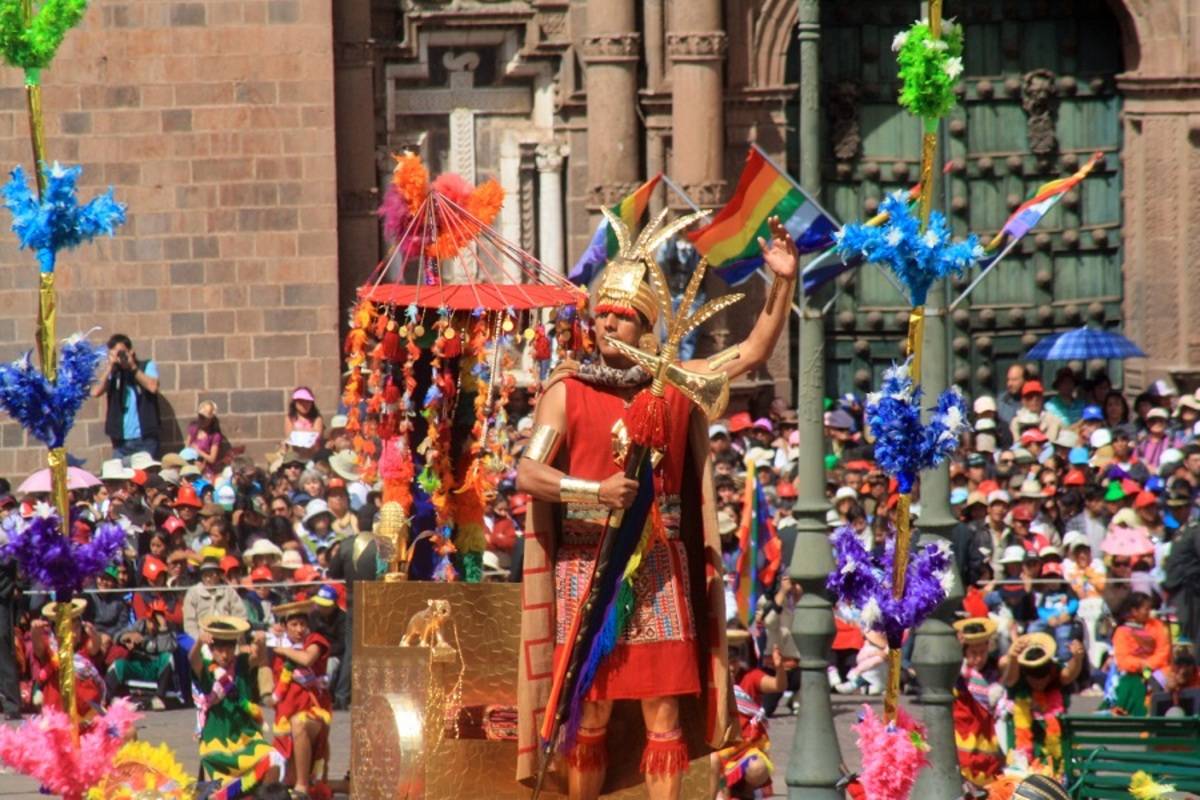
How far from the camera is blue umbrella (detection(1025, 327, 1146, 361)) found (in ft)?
73.2

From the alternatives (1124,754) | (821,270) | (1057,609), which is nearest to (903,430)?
(1124,754)

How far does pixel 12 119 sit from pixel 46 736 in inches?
495

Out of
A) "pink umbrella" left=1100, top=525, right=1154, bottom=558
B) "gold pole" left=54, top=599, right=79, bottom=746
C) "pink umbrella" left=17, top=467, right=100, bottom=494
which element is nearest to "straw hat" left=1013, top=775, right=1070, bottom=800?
"gold pole" left=54, top=599, right=79, bottom=746

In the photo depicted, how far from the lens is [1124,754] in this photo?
12.3 m

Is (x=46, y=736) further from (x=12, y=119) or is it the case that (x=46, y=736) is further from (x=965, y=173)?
(x=965, y=173)

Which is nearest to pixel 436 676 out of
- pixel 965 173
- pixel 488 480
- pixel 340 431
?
pixel 488 480

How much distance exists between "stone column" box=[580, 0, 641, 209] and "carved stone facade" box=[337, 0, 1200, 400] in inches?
0.5

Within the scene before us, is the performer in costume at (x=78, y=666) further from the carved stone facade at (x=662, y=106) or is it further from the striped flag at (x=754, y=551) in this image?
the carved stone facade at (x=662, y=106)

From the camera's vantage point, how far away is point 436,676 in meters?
11.2

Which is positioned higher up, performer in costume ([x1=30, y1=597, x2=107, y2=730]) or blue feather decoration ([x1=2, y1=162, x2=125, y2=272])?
blue feather decoration ([x1=2, y1=162, x2=125, y2=272])

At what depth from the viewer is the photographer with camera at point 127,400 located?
71.9ft

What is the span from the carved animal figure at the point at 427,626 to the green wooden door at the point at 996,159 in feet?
43.0

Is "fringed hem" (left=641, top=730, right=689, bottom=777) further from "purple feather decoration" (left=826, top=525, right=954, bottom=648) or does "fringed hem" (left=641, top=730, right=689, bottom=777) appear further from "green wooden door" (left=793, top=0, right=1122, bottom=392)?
"green wooden door" (left=793, top=0, right=1122, bottom=392)

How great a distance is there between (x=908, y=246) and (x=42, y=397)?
3440 millimetres
